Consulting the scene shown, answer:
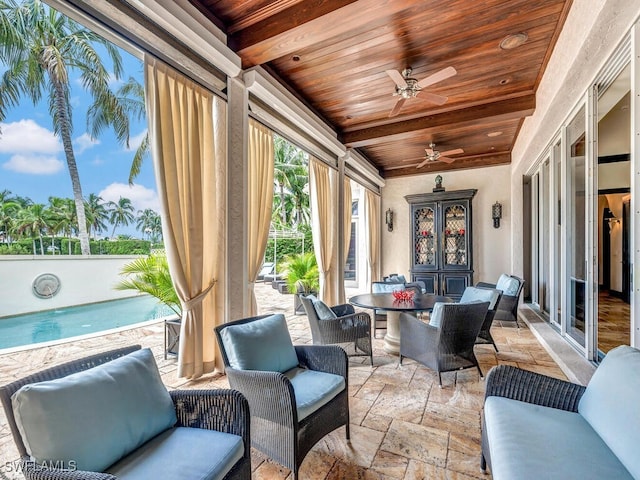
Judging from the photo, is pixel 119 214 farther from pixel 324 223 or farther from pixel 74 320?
pixel 324 223

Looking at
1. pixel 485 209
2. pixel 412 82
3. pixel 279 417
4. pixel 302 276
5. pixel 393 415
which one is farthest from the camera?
pixel 485 209

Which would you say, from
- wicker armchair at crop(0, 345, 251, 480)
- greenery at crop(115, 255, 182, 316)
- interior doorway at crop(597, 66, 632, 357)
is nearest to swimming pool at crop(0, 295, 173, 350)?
greenery at crop(115, 255, 182, 316)

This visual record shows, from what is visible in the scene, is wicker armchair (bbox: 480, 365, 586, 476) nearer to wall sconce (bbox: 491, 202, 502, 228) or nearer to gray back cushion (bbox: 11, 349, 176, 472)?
gray back cushion (bbox: 11, 349, 176, 472)

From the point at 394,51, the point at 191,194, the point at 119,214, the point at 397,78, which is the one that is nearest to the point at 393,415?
the point at 191,194

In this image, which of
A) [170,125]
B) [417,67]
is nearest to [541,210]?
[417,67]

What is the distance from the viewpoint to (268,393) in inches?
61.9

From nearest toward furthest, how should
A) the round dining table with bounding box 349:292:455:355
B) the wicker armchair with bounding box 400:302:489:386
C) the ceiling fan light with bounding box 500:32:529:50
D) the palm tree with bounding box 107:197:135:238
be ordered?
the wicker armchair with bounding box 400:302:489:386, the ceiling fan light with bounding box 500:32:529:50, the round dining table with bounding box 349:292:455:355, the palm tree with bounding box 107:197:135:238

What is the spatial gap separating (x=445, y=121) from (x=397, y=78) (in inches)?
70.3

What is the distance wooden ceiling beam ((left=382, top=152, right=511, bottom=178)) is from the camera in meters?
6.48

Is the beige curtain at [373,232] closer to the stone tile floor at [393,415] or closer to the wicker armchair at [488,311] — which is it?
the stone tile floor at [393,415]

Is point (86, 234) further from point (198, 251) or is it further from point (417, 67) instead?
point (417, 67)

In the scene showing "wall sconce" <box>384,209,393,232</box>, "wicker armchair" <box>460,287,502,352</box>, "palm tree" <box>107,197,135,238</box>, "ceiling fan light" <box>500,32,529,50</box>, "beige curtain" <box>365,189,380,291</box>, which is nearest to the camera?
"ceiling fan light" <box>500,32,529,50</box>

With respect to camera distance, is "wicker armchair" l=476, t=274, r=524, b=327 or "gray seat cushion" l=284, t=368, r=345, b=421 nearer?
"gray seat cushion" l=284, t=368, r=345, b=421

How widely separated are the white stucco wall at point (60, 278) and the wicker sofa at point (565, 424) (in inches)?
245
